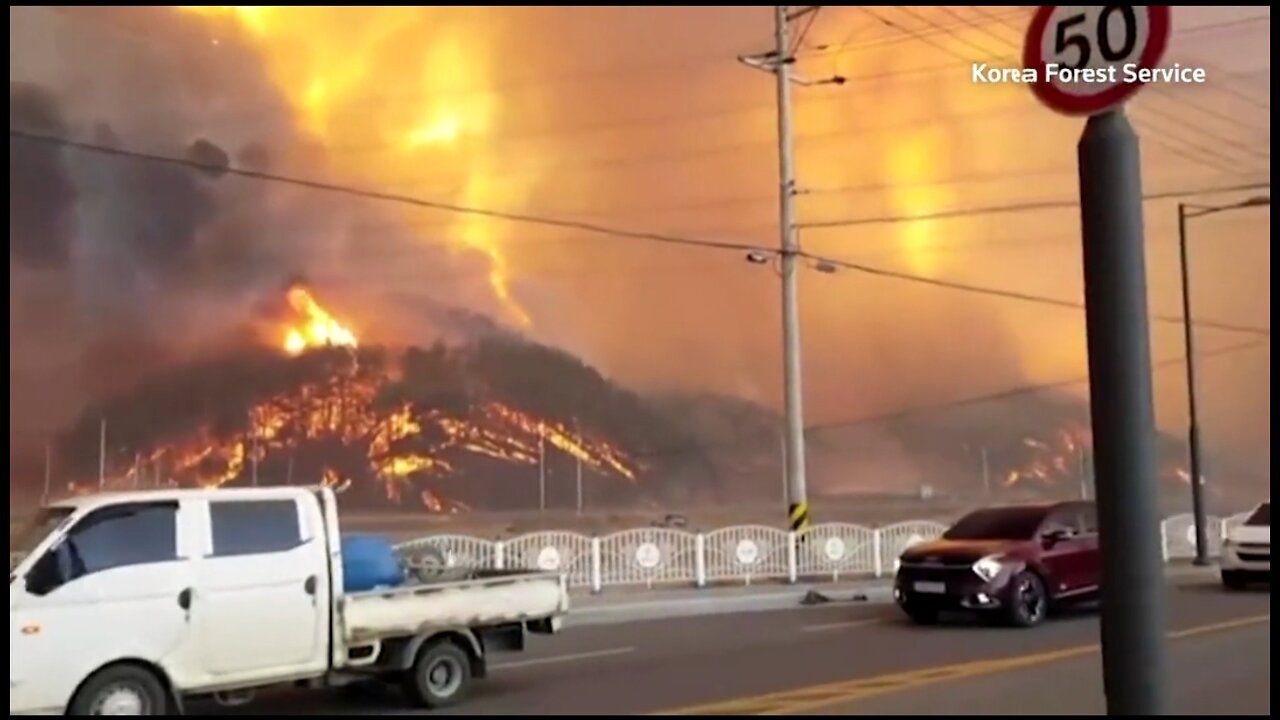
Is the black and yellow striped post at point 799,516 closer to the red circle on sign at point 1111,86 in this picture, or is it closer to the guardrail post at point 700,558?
the guardrail post at point 700,558

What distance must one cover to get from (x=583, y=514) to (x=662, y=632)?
3848 centimetres

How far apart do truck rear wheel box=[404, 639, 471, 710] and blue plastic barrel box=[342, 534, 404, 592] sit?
0.59 meters

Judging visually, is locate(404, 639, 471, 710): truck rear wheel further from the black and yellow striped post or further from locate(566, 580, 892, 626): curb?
the black and yellow striped post

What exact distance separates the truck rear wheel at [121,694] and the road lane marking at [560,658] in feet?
11.5

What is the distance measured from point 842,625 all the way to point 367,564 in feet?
22.3

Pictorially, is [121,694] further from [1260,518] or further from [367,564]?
[1260,518]

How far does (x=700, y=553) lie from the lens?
64.5 ft

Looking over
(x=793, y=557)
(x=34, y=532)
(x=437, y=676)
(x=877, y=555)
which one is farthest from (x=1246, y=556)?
(x=34, y=532)

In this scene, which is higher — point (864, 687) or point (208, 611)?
point (208, 611)

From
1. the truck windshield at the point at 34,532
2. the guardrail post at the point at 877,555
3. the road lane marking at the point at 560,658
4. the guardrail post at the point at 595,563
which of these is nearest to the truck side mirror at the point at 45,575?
the truck windshield at the point at 34,532

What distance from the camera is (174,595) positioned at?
26.5 ft

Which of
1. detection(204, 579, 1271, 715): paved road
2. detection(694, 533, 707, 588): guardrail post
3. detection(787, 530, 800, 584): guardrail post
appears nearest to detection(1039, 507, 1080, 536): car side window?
detection(204, 579, 1271, 715): paved road

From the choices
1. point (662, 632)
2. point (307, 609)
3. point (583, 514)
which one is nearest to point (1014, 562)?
point (662, 632)

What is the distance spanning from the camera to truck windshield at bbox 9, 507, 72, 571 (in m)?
7.80
